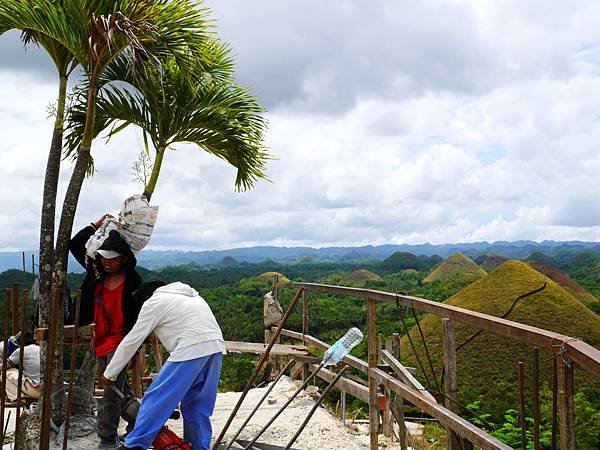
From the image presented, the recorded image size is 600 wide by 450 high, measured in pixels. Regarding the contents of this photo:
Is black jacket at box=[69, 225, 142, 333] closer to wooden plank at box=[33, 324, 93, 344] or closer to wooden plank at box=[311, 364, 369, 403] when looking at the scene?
wooden plank at box=[33, 324, 93, 344]

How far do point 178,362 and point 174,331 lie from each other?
16 centimetres

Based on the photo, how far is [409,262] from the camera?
7769 centimetres

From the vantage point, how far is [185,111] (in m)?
4.80

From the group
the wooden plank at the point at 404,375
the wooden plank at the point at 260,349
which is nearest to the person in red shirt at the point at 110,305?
the wooden plank at the point at 404,375

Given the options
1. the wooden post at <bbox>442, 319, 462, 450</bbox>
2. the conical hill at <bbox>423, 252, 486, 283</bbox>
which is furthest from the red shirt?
the conical hill at <bbox>423, 252, 486, 283</bbox>

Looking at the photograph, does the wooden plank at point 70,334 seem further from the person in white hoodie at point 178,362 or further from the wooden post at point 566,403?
the wooden post at point 566,403

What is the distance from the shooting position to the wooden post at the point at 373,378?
427 cm

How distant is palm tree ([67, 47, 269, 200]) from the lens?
186 inches

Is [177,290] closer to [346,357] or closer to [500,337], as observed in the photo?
[346,357]

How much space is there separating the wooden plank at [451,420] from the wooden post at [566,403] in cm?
36

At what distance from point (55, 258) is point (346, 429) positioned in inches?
107

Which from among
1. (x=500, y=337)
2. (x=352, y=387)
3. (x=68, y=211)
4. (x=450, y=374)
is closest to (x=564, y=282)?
(x=500, y=337)

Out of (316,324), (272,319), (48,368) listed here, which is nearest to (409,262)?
(316,324)

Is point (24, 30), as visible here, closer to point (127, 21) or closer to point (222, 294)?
point (127, 21)
